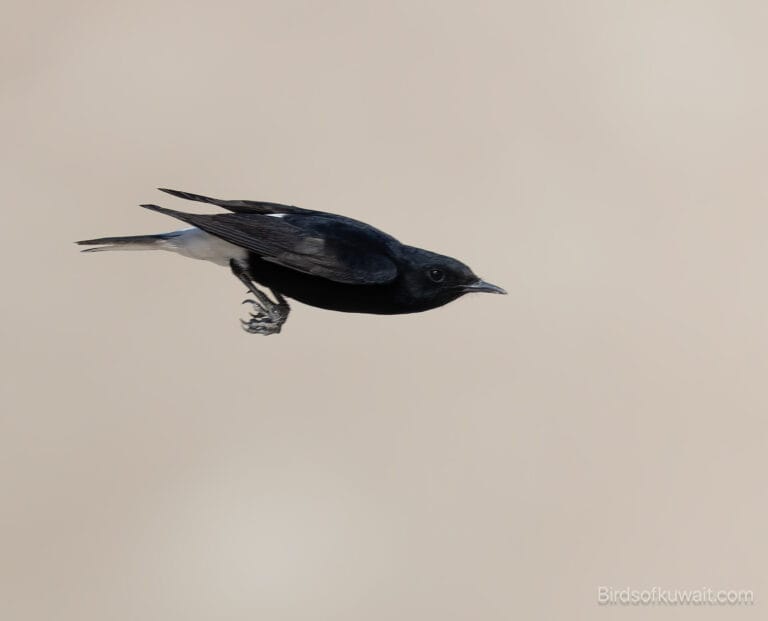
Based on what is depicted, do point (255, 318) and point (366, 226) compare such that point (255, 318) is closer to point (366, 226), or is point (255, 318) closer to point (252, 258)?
point (252, 258)

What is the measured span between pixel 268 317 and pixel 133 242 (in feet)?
4.64

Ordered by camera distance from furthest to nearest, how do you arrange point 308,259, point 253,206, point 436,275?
point 253,206
point 436,275
point 308,259

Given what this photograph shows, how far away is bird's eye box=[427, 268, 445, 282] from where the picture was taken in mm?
9742

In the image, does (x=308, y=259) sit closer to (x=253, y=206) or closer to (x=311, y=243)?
(x=311, y=243)

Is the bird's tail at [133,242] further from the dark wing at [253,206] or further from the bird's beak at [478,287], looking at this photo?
the bird's beak at [478,287]

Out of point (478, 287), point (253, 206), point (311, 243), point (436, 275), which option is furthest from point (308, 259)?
point (478, 287)

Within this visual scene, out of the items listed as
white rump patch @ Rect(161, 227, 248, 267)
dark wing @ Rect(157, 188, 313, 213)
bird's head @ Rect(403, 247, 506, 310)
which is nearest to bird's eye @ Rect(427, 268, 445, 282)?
bird's head @ Rect(403, 247, 506, 310)

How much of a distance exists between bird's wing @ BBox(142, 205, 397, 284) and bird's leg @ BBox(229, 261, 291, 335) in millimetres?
410

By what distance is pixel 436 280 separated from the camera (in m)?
9.77

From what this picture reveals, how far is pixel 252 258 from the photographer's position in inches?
386

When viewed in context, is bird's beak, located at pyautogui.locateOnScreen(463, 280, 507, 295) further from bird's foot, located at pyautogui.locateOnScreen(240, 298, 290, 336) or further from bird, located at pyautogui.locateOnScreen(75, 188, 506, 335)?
bird's foot, located at pyautogui.locateOnScreen(240, 298, 290, 336)

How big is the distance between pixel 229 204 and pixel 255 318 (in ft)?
3.46

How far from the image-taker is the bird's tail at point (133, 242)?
992 centimetres

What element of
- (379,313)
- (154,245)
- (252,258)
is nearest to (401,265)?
(379,313)
